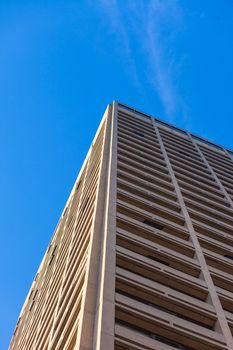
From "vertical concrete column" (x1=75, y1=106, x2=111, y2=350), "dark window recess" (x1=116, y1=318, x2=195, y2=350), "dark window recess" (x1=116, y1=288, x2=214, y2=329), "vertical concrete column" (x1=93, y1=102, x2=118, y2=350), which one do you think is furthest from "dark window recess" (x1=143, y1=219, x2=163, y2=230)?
"dark window recess" (x1=116, y1=318, x2=195, y2=350)

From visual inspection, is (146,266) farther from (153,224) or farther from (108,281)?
(153,224)

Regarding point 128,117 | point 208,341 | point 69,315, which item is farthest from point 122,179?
point 128,117

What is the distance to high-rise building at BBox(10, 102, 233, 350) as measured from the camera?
1546cm

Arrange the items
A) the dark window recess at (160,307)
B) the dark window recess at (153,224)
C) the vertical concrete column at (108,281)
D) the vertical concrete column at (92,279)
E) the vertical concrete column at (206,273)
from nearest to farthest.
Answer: the vertical concrete column at (108,281) < the vertical concrete column at (92,279) < the vertical concrete column at (206,273) < the dark window recess at (160,307) < the dark window recess at (153,224)

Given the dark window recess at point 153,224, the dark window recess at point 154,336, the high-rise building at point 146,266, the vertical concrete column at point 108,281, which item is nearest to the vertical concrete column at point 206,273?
the high-rise building at point 146,266

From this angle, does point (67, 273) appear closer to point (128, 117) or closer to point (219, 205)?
point (219, 205)

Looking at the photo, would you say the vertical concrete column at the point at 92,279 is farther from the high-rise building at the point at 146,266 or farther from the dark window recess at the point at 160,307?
the dark window recess at the point at 160,307

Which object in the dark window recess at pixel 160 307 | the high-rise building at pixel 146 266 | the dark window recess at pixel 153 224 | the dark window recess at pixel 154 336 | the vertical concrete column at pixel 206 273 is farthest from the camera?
the dark window recess at pixel 153 224

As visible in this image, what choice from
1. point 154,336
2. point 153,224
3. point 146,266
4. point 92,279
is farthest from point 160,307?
point 153,224

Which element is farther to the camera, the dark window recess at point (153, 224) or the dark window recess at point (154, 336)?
the dark window recess at point (153, 224)

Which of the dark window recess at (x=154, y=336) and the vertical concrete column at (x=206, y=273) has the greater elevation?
the vertical concrete column at (x=206, y=273)

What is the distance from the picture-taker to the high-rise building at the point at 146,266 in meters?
15.5

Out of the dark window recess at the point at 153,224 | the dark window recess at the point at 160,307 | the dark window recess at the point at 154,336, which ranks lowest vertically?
the dark window recess at the point at 154,336

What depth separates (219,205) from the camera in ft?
101
